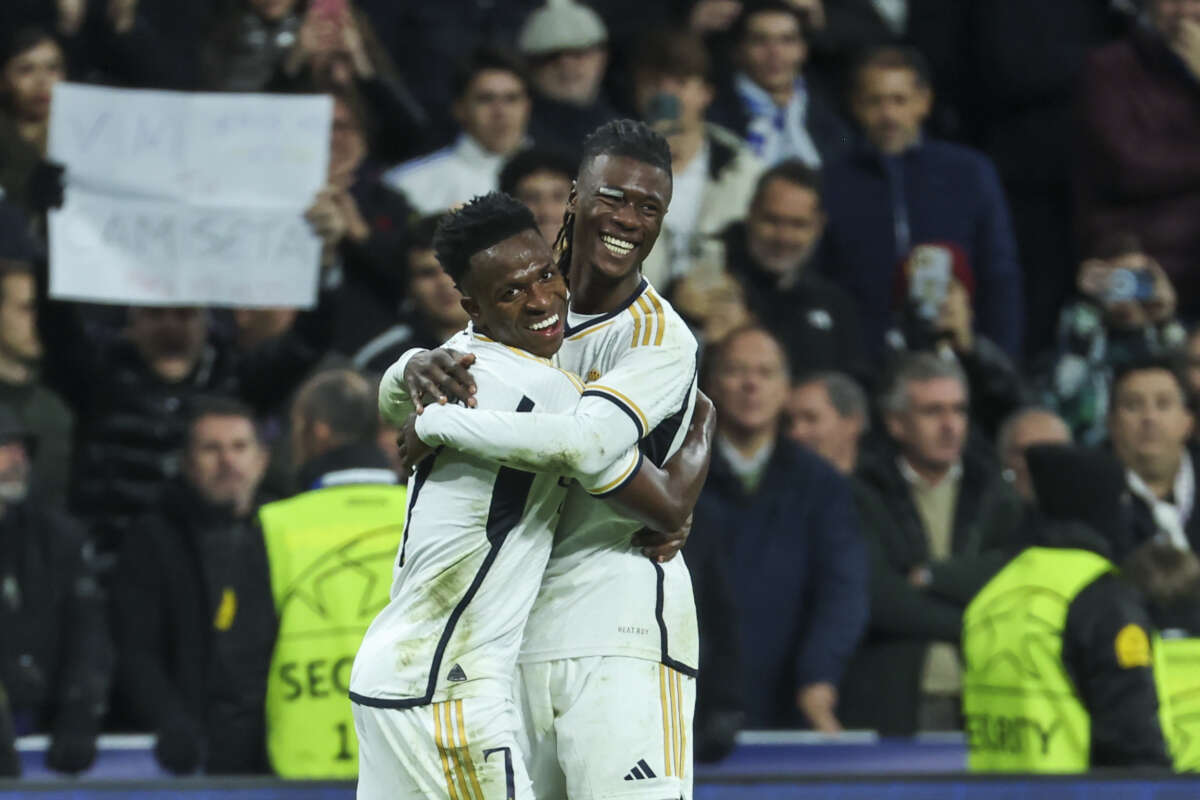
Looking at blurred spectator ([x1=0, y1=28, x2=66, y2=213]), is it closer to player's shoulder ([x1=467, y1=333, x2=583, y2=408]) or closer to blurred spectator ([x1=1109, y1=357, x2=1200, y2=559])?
blurred spectator ([x1=1109, y1=357, x2=1200, y2=559])

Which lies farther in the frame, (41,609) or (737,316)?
(737,316)

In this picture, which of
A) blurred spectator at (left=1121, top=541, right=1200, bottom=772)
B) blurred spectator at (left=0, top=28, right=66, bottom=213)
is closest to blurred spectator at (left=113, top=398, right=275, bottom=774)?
blurred spectator at (left=0, top=28, right=66, bottom=213)

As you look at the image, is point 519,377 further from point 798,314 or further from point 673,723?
point 798,314

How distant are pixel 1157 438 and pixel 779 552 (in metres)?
1.53

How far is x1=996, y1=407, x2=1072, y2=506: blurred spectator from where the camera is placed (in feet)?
24.5

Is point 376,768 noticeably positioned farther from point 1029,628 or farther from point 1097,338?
point 1097,338

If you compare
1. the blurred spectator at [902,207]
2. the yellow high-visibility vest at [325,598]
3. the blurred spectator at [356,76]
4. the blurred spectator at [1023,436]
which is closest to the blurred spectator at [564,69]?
the blurred spectator at [356,76]

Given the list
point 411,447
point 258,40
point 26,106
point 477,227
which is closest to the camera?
point 477,227

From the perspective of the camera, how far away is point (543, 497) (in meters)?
4.10

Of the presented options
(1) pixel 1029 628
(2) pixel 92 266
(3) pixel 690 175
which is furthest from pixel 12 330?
(1) pixel 1029 628

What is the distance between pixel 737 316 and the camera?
7457 millimetres

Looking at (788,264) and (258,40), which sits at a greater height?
(258,40)

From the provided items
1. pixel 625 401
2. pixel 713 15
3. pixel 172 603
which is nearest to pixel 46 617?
pixel 172 603

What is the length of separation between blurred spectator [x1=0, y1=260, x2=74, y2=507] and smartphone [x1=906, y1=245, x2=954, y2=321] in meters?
3.10
